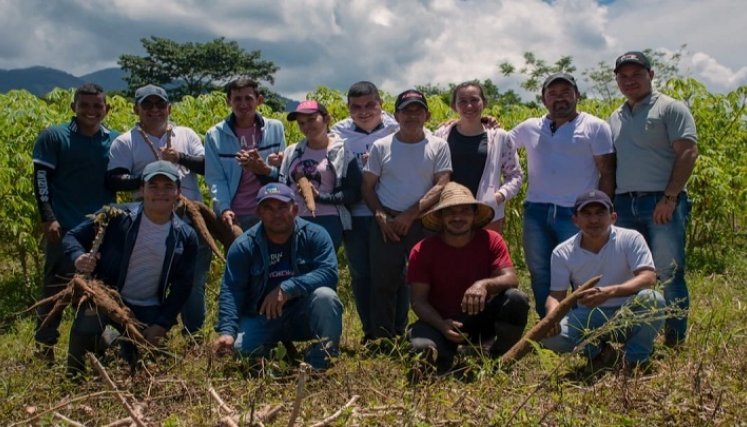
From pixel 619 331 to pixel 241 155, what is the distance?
246 centimetres

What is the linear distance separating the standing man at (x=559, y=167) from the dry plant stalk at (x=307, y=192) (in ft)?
4.47

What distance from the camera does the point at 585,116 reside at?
4.70m

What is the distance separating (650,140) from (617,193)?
1.26ft

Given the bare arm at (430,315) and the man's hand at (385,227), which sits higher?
the man's hand at (385,227)

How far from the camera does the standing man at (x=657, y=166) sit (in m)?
4.45

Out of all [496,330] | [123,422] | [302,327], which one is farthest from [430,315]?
[123,422]

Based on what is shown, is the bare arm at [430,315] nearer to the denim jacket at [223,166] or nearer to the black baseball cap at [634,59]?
the denim jacket at [223,166]

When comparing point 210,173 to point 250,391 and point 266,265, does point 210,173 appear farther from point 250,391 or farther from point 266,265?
point 250,391

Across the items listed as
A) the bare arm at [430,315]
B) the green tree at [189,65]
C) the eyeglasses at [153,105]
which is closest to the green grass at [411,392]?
the bare arm at [430,315]

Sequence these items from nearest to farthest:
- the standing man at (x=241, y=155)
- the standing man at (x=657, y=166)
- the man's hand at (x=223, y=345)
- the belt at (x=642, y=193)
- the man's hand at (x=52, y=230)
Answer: the man's hand at (x=223, y=345) → the standing man at (x=657, y=166) → the belt at (x=642, y=193) → the man's hand at (x=52, y=230) → the standing man at (x=241, y=155)

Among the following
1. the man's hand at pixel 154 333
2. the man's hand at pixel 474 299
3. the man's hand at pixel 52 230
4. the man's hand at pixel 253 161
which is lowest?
the man's hand at pixel 154 333

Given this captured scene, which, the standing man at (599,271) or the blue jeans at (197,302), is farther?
the blue jeans at (197,302)

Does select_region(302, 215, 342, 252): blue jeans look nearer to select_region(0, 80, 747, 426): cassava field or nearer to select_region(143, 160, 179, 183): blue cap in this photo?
select_region(0, 80, 747, 426): cassava field

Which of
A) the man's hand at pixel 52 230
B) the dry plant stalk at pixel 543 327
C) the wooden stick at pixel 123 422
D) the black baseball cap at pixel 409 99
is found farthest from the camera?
the man's hand at pixel 52 230
